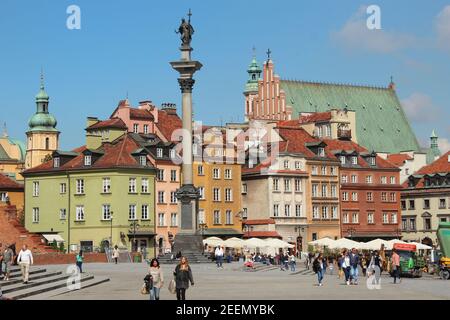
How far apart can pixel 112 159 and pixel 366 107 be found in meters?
54.2

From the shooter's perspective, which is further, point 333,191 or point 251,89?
point 251,89

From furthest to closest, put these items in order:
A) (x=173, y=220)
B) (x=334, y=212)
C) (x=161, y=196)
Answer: (x=334, y=212)
(x=173, y=220)
(x=161, y=196)

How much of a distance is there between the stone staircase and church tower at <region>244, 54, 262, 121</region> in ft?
297

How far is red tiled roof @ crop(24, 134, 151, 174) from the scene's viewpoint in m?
96.4

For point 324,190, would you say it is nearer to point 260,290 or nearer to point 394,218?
point 394,218

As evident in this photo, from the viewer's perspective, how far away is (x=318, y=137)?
11781 centimetres

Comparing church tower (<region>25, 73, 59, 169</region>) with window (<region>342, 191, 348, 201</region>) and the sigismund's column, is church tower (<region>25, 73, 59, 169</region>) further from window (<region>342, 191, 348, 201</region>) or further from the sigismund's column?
the sigismund's column

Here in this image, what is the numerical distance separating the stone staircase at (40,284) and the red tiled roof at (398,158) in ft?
274

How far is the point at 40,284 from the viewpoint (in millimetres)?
43469

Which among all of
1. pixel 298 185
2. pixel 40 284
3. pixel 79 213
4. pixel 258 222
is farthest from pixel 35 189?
pixel 40 284
